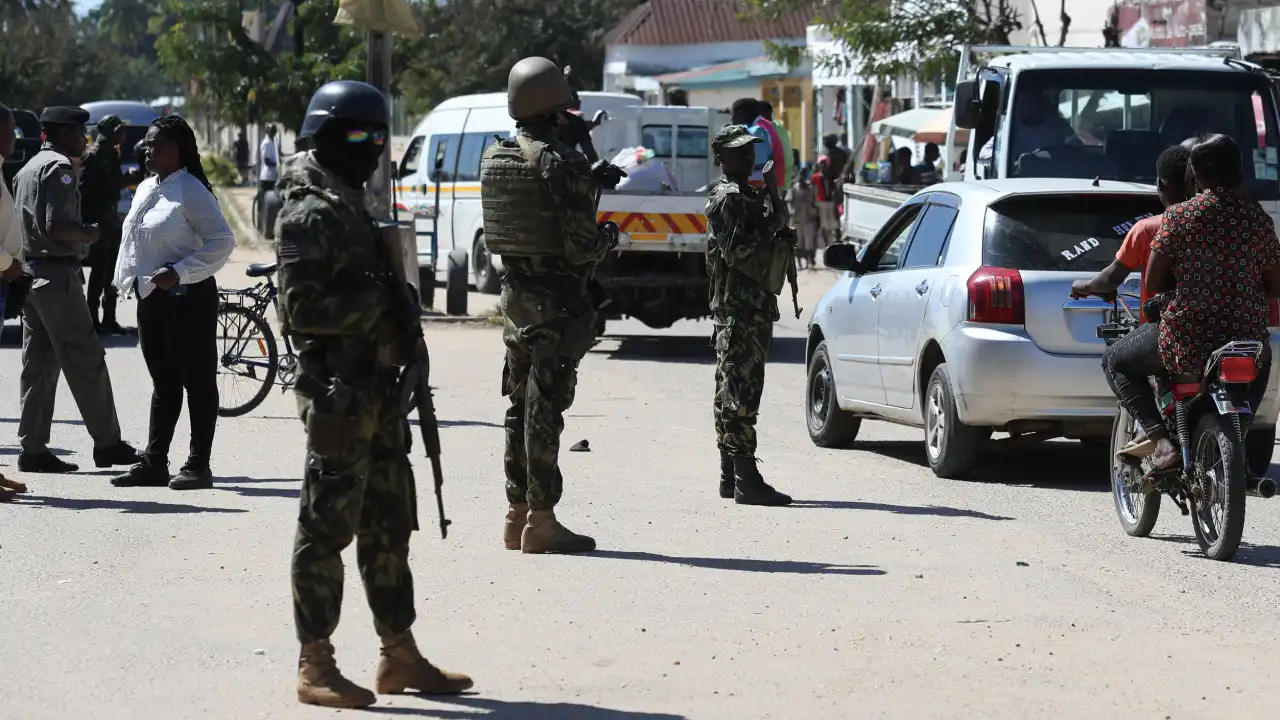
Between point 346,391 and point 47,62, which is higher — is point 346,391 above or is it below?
above

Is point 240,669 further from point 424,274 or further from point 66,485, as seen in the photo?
point 424,274

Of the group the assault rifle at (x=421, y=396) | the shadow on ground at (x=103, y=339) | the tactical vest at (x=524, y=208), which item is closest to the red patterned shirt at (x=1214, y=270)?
the tactical vest at (x=524, y=208)

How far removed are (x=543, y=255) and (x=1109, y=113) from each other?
25.5 ft

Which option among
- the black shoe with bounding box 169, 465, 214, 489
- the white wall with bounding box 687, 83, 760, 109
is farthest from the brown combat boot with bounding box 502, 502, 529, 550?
the white wall with bounding box 687, 83, 760, 109

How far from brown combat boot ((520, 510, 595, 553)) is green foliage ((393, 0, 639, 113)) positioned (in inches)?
2190

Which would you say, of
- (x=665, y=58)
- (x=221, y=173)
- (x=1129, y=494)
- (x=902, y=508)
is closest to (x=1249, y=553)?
(x=1129, y=494)

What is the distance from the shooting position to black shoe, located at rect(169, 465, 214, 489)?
31.1ft

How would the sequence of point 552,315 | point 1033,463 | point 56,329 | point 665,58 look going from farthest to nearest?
point 665,58
point 1033,463
point 56,329
point 552,315

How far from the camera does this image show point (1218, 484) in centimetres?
763

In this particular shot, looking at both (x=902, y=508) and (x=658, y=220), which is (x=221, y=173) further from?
(x=902, y=508)

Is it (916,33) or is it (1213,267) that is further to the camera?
(916,33)

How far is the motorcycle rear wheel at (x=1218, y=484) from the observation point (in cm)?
742

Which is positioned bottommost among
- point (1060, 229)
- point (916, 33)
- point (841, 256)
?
point (841, 256)

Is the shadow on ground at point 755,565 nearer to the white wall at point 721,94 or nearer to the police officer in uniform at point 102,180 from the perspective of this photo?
the police officer in uniform at point 102,180
